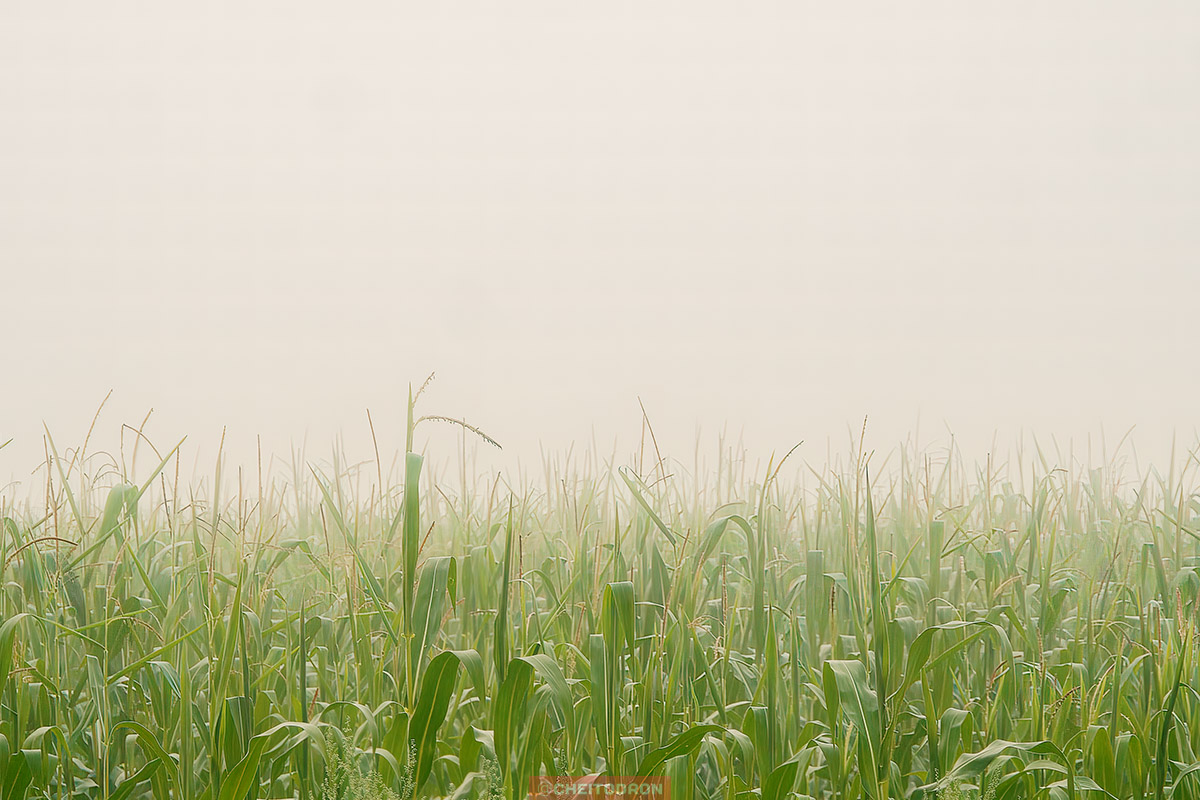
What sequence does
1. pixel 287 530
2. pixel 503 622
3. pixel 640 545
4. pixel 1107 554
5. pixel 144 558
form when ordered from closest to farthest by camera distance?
pixel 503 622
pixel 640 545
pixel 144 558
pixel 1107 554
pixel 287 530

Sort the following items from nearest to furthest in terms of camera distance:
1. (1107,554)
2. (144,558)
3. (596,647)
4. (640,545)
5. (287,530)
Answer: (596,647)
(640,545)
(144,558)
(1107,554)
(287,530)

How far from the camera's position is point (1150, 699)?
7.75 ft

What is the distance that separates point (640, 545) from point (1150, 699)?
154 cm

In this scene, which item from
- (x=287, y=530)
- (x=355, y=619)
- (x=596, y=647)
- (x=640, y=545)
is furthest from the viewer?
(x=287, y=530)

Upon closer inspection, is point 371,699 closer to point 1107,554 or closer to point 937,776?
point 937,776

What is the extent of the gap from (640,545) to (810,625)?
1.93 feet

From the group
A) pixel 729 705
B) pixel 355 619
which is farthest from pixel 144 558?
pixel 729 705

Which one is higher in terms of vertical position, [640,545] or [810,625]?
[640,545]

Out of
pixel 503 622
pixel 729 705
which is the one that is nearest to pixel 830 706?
pixel 729 705

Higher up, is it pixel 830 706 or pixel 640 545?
pixel 640 545

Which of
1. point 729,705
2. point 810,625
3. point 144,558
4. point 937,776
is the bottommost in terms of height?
point 937,776

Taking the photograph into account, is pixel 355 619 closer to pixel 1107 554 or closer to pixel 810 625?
pixel 810 625

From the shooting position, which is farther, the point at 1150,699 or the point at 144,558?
the point at 144,558

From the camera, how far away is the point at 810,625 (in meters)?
2.51
